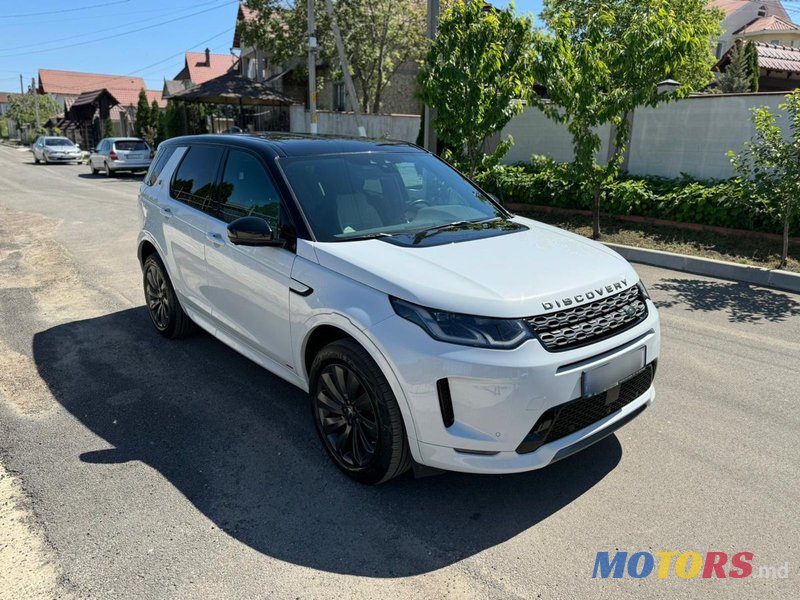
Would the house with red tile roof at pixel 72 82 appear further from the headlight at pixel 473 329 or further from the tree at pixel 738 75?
the headlight at pixel 473 329

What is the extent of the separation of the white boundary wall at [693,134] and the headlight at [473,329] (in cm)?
953

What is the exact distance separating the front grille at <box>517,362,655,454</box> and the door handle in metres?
2.50

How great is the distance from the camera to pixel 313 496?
3.26 meters

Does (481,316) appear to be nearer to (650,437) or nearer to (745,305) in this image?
(650,437)

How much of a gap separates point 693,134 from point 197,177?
9742 mm

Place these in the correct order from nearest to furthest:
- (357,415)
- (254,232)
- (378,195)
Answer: (357,415)
(254,232)
(378,195)

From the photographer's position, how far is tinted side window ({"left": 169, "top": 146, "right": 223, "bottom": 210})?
463cm

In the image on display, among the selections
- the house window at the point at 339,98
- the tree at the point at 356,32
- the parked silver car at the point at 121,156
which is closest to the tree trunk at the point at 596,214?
the tree at the point at 356,32

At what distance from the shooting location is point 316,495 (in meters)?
3.27

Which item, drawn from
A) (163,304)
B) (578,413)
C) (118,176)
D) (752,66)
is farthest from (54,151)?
(578,413)

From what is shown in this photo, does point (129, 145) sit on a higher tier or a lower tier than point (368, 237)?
higher

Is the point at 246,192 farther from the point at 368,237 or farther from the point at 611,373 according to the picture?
the point at 611,373

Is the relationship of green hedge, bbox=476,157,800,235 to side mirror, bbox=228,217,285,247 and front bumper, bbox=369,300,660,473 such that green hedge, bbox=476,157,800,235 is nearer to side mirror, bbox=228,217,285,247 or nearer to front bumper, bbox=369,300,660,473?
side mirror, bbox=228,217,285,247

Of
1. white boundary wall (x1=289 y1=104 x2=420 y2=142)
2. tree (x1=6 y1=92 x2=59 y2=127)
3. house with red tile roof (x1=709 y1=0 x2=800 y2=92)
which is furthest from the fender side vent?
tree (x1=6 y1=92 x2=59 y2=127)
